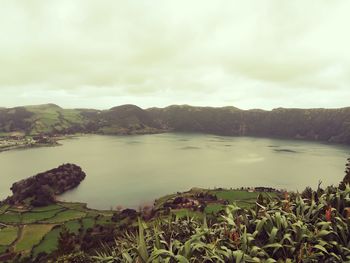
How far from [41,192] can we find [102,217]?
37.5m

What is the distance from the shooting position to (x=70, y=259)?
2741cm

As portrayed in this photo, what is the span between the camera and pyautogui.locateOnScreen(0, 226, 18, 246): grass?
7262cm

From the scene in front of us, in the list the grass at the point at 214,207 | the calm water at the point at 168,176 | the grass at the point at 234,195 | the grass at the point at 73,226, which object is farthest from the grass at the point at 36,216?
the grass at the point at 234,195

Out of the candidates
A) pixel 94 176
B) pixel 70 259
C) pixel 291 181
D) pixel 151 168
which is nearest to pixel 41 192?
pixel 94 176

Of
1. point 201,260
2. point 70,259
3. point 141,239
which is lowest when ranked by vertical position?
point 70,259

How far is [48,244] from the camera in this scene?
70.2 meters

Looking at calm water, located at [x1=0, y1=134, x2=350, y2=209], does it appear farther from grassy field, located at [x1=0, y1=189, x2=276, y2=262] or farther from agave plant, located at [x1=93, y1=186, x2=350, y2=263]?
agave plant, located at [x1=93, y1=186, x2=350, y2=263]

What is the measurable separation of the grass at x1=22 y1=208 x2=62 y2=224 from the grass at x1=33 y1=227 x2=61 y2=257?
1446 cm

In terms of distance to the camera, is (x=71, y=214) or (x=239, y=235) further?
(x=71, y=214)

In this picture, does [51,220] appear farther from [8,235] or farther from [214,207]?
[214,207]

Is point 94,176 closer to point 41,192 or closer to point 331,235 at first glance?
point 41,192

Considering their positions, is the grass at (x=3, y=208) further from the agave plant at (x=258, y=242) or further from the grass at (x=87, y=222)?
the agave plant at (x=258, y=242)

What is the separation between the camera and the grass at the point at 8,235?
238 ft

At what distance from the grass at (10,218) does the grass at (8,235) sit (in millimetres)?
5818
